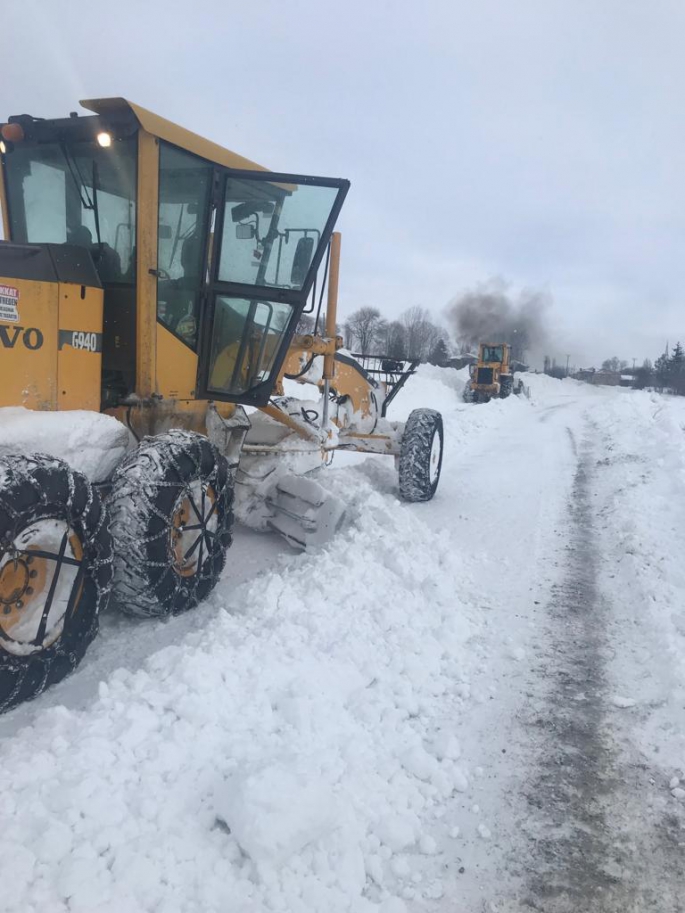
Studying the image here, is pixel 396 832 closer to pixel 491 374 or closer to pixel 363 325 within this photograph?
pixel 491 374

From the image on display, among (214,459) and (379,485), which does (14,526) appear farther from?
(379,485)

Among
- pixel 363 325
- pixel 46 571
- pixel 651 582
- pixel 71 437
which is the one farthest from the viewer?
pixel 363 325

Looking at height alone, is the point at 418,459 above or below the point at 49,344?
below

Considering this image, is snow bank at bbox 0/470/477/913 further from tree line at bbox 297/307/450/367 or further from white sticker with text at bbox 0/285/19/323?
tree line at bbox 297/307/450/367

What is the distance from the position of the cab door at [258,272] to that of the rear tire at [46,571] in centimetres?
195

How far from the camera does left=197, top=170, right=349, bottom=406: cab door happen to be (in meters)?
4.75

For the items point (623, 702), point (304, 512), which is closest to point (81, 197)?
point (304, 512)

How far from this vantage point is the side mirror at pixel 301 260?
518 centimetres

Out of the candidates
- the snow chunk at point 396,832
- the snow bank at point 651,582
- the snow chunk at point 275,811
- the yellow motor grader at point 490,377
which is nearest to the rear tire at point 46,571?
the snow chunk at point 275,811

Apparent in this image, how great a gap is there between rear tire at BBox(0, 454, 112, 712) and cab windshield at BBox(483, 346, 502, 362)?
1128 inches

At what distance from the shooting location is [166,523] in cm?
367

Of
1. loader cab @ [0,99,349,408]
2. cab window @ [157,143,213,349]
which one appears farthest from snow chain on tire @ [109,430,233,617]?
cab window @ [157,143,213,349]

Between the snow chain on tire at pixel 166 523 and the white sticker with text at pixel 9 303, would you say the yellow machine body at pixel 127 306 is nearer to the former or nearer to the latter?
the white sticker with text at pixel 9 303

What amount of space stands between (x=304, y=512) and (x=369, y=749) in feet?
9.55
